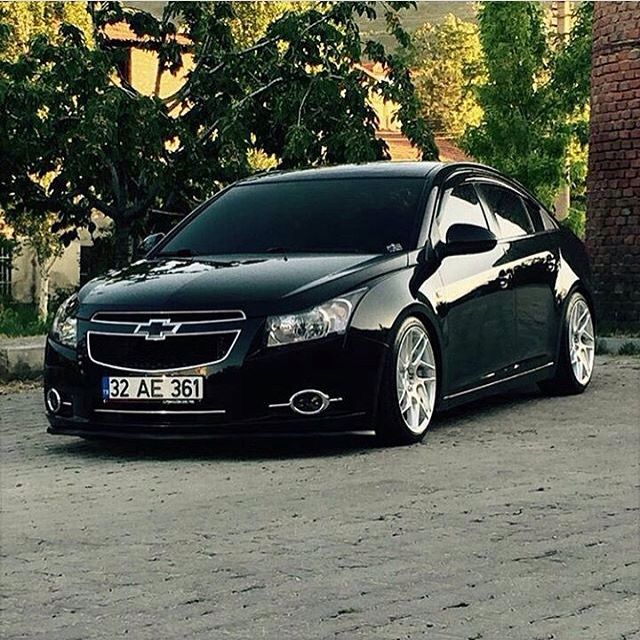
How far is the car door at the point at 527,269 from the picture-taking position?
1028 cm

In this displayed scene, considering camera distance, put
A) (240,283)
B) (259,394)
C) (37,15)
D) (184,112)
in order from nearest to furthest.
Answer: (259,394) < (240,283) < (184,112) < (37,15)

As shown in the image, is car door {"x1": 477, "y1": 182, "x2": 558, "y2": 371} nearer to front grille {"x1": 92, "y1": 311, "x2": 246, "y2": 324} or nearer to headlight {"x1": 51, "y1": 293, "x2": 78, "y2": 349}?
front grille {"x1": 92, "y1": 311, "x2": 246, "y2": 324}

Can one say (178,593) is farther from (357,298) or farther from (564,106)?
(564,106)

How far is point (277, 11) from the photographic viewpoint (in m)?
41.3

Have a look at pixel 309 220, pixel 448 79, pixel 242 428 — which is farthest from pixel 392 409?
pixel 448 79

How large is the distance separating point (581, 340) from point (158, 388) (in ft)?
12.9

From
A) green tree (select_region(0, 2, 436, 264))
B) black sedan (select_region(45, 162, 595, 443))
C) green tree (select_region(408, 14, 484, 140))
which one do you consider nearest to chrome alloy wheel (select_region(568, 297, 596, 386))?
black sedan (select_region(45, 162, 595, 443))

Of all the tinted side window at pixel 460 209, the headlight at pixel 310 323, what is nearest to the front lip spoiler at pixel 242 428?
the headlight at pixel 310 323

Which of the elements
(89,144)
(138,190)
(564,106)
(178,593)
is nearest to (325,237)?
(178,593)

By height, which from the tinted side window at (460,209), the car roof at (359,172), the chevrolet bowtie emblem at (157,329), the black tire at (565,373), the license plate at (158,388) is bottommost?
the black tire at (565,373)

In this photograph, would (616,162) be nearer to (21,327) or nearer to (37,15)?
(21,327)

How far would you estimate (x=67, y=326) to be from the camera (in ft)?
29.2

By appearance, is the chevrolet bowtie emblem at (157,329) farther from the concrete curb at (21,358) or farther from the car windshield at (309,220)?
the concrete curb at (21,358)

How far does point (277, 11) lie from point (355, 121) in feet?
78.0
